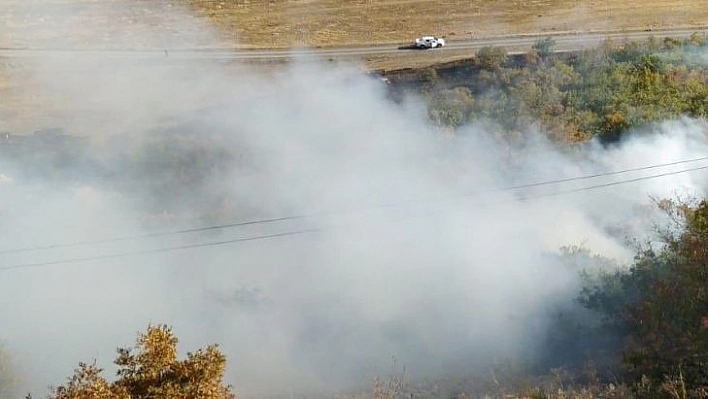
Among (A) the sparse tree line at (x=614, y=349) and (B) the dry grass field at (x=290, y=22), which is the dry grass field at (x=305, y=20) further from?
(A) the sparse tree line at (x=614, y=349)

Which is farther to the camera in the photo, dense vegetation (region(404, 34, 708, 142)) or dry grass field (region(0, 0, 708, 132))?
dry grass field (region(0, 0, 708, 132))

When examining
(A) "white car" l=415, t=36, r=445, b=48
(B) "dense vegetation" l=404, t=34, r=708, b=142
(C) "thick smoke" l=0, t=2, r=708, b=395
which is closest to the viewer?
(C) "thick smoke" l=0, t=2, r=708, b=395

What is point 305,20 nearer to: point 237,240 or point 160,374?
point 237,240

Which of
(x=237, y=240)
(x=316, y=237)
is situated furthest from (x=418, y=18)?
(x=237, y=240)

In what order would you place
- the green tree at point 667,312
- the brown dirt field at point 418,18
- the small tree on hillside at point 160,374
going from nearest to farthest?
the small tree on hillside at point 160,374, the green tree at point 667,312, the brown dirt field at point 418,18

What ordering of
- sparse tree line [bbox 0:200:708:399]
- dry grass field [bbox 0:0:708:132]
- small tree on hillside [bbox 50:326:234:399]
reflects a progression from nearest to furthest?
small tree on hillside [bbox 50:326:234:399] → sparse tree line [bbox 0:200:708:399] → dry grass field [bbox 0:0:708:132]

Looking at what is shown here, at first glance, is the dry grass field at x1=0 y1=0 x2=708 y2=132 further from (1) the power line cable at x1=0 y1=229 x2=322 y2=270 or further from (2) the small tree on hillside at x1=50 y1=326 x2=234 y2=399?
(2) the small tree on hillside at x1=50 y1=326 x2=234 y2=399

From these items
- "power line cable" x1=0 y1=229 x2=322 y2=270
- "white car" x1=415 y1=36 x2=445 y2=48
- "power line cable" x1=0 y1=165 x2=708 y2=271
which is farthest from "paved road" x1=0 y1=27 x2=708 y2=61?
"power line cable" x1=0 y1=229 x2=322 y2=270

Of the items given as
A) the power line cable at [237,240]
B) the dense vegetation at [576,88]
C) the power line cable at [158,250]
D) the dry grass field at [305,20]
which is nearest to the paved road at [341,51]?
the dry grass field at [305,20]
